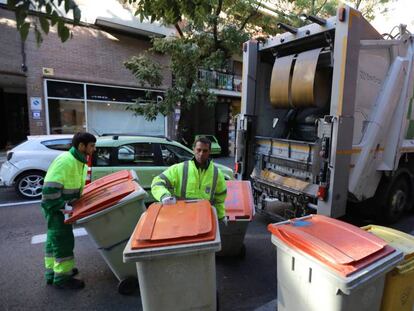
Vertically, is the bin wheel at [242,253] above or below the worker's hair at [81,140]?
below

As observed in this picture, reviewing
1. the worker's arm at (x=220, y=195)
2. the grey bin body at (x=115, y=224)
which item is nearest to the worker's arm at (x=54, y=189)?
the grey bin body at (x=115, y=224)

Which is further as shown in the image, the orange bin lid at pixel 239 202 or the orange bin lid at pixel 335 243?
the orange bin lid at pixel 239 202

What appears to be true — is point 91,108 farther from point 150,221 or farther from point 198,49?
point 150,221

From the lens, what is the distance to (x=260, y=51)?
17.4 ft

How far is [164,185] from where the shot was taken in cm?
286

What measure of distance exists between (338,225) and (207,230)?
3.23ft

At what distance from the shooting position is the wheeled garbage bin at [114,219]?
2867 millimetres

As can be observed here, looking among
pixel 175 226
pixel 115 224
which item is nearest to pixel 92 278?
pixel 115 224

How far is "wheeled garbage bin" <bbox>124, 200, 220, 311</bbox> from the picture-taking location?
2.01m

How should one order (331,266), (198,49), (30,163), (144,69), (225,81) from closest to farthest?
(331,266), (30,163), (144,69), (198,49), (225,81)

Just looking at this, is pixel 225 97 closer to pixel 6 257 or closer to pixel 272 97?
pixel 272 97

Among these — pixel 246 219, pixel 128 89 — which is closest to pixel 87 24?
pixel 128 89

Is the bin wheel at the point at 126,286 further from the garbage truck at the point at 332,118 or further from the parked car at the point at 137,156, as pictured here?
the parked car at the point at 137,156

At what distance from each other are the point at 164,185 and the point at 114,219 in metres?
0.58
